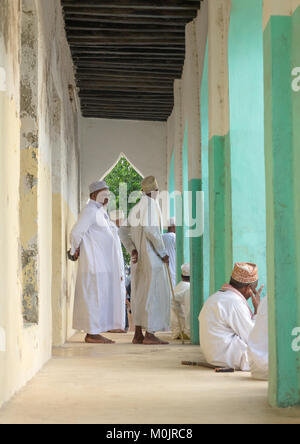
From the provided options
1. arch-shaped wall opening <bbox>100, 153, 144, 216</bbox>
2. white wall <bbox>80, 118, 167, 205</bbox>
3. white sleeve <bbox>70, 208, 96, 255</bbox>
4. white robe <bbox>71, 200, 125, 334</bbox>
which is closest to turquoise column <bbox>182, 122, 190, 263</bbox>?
white robe <bbox>71, 200, 125, 334</bbox>

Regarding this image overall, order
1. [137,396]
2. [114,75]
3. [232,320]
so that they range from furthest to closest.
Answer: [114,75]
[232,320]
[137,396]

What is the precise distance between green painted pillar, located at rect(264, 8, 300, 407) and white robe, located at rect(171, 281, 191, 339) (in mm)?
5627

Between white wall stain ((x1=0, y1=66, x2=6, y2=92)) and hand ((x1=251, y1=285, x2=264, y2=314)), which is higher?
white wall stain ((x1=0, y1=66, x2=6, y2=92))

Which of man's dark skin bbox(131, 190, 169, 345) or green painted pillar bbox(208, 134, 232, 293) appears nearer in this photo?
green painted pillar bbox(208, 134, 232, 293)

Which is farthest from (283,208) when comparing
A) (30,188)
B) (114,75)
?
(114,75)

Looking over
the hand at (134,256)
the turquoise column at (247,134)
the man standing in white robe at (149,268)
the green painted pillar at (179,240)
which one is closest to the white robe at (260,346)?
the turquoise column at (247,134)

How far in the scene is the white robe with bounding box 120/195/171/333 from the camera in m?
8.90

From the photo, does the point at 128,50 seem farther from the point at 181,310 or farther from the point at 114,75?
the point at 181,310

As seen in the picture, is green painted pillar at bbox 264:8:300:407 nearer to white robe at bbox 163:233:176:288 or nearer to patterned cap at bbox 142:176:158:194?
patterned cap at bbox 142:176:158:194

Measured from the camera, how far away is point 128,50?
11391 mm

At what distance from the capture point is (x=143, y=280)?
9062 millimetres

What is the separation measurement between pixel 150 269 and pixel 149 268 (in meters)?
0.02

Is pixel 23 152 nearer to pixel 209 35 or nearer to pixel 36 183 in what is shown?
pixel 36 183

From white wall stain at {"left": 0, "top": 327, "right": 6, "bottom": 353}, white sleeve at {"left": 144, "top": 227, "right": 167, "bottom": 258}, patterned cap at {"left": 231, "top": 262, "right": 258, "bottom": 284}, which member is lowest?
white wall stain at {"left": 0, "top": 327, "right": 6, "bottom": 353}
